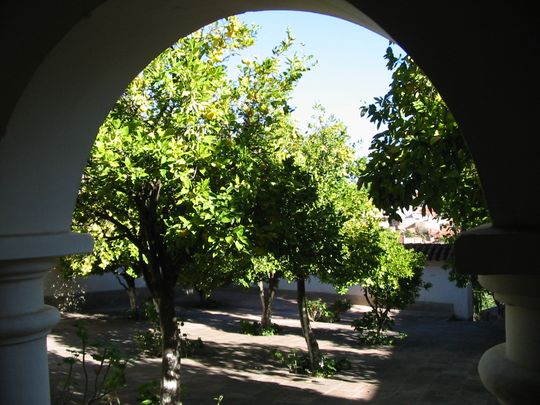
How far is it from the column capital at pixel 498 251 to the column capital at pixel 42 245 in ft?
4.54

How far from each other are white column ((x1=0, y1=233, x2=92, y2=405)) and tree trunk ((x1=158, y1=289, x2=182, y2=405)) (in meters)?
5.77

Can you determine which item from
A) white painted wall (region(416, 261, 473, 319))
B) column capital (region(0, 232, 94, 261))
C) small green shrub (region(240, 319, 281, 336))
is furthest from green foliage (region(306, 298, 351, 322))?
column capital (region(0, 232, 94, 261))

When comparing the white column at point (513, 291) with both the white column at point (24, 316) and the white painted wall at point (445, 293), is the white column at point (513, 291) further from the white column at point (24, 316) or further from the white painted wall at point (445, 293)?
the white painted wall at point (445, 293)

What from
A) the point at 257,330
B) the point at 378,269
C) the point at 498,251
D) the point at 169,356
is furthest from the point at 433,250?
the point at 498,251

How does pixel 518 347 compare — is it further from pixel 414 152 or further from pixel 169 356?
pixel 169 356

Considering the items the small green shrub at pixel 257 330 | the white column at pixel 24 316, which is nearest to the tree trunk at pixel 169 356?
the white column at pixel 24 316

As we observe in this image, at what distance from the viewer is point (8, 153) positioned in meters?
1.98

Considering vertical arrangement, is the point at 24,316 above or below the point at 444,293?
above

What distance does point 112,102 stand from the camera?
217 centimetres

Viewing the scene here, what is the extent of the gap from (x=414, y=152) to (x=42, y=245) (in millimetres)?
3438

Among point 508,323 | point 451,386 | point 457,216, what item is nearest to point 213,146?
point 457,216

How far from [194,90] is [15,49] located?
463 cm

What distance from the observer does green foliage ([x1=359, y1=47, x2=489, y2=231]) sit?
4.81 metres

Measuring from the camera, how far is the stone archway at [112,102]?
1.18 meters
